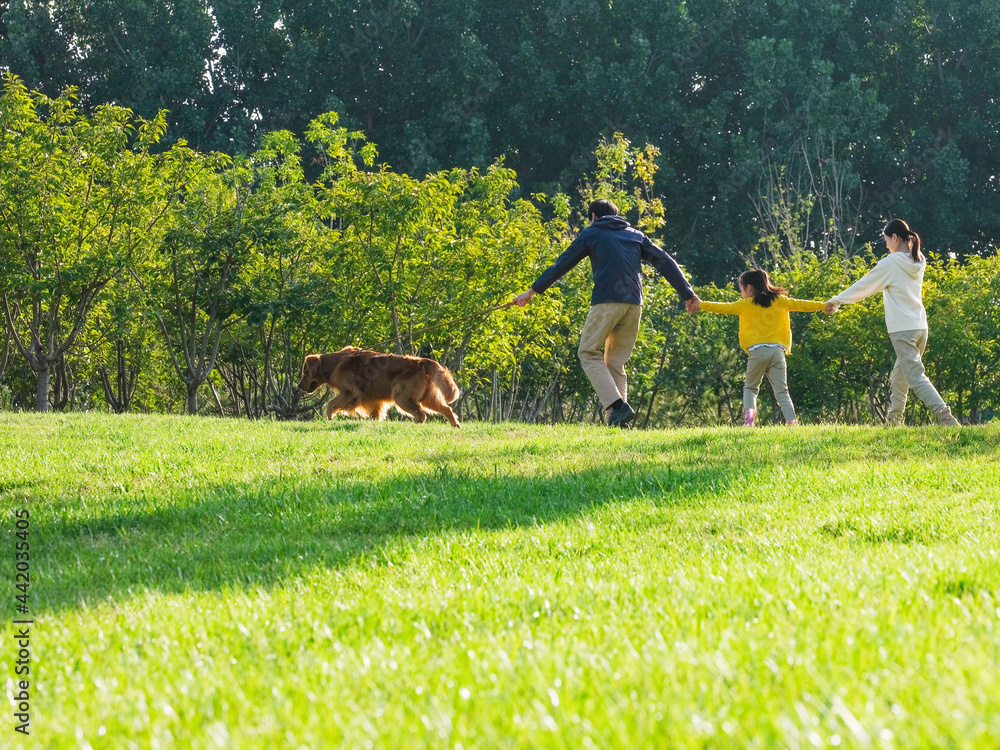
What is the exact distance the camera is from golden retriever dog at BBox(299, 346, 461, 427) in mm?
12797

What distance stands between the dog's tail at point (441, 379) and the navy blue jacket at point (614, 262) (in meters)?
2.58

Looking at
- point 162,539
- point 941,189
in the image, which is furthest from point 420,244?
point 941,189

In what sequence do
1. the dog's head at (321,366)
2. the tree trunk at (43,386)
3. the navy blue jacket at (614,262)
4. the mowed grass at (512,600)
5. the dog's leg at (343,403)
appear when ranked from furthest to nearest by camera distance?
the tree trunk at (43,386)
the dog's head at (321,366)
the dog's leg at (343,403)
the navy blue jacket at (614,262)
the mowed grass at (512,600)

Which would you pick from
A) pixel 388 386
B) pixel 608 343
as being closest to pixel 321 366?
pixel 388 386

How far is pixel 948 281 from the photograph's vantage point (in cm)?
2242

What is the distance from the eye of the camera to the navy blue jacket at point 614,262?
1055cm

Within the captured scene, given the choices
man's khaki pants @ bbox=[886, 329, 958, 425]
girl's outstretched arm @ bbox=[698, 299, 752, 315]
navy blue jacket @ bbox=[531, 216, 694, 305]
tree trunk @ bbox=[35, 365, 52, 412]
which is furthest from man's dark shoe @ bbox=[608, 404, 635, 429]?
tree trunk @ bbox=[35, 365, 52, 412]

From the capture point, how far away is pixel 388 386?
42.1 ft

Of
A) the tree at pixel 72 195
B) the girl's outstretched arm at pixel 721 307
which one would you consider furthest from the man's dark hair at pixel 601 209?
the tree at pixel 72 195

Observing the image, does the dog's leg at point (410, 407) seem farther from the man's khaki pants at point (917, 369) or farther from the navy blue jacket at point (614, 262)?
the man's khaki pants at point (917, 369)

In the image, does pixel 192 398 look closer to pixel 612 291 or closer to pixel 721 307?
pixel 612 291

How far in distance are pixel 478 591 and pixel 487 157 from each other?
92.5 feet

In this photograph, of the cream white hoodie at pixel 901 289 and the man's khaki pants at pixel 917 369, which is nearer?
the man's khaki pants at pixel 917 369

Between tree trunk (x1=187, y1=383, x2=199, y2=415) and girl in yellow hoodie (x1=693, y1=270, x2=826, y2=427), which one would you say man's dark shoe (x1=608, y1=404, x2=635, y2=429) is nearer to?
girl in yellow hoodie (x1=693, y1=270, x2=826, y2=427)
